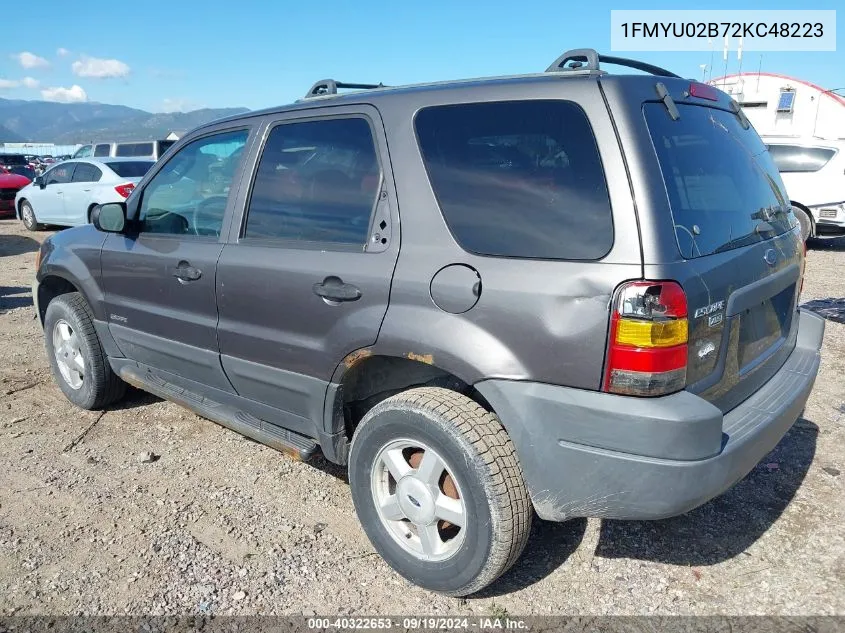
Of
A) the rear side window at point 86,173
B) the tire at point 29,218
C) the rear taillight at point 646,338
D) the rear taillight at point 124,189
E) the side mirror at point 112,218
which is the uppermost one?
the side mirror at point 112,218

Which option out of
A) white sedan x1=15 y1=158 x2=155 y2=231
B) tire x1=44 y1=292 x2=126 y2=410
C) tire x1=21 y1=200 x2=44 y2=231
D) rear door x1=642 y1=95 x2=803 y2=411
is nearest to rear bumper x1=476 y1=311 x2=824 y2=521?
rear door x1=642 y1=95 x2=803 y2=411

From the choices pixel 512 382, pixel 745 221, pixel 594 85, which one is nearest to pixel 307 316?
pixel 512 382

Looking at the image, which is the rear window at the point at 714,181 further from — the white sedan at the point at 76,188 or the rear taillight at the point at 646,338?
the white sedan at the point at 76,188

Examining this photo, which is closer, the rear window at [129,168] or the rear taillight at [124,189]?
the rear taillight at [124,189]

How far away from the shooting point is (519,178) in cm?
233

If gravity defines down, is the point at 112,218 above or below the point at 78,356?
above

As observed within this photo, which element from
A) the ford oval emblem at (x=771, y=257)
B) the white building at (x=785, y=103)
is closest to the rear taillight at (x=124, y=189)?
the ford oval emblem at (x=771, y=257)

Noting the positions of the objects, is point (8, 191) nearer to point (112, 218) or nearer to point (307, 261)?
point (112, 218)

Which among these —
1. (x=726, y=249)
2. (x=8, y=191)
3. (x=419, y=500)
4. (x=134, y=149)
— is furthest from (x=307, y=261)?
(x=134, y=149)

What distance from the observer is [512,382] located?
225 centimetres

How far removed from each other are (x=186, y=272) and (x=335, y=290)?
3.55 feet

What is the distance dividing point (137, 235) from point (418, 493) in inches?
91.7

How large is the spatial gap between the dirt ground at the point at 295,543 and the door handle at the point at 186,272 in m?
1.09

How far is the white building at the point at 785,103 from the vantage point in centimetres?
1895
